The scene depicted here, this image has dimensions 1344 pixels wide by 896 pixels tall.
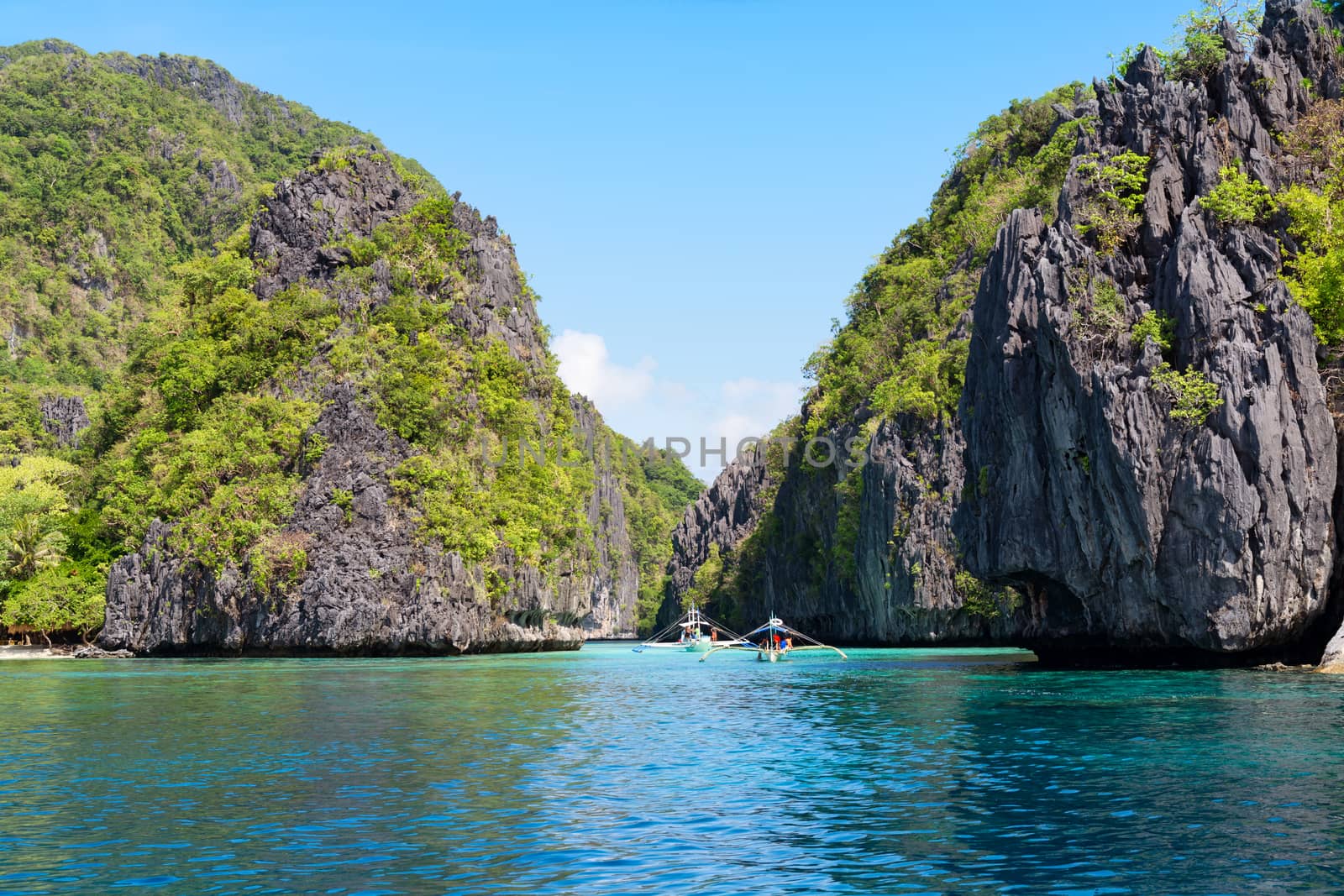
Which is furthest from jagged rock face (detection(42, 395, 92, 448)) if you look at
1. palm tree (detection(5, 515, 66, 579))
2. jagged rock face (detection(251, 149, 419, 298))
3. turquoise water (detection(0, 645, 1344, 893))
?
turquoise water (detection(0, 645, 1344, 893))

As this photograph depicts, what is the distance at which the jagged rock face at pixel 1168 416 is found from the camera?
39500mm

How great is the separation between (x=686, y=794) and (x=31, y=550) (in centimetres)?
7389

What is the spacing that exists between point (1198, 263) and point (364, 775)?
3508 centimetres

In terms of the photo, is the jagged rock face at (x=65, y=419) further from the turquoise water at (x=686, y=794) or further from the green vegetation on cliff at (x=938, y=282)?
the turquoise water at (x=686, y=794)

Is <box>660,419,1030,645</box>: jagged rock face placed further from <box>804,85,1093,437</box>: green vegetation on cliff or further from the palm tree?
the palm tree

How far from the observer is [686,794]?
1898 centimetres

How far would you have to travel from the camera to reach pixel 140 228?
6216 inches

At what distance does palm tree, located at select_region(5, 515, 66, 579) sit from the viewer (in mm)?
78438

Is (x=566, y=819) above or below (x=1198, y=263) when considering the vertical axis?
below

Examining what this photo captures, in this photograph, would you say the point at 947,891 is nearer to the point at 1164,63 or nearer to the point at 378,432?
the point at 1164,63

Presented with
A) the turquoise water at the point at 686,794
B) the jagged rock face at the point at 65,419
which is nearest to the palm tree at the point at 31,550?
the jagged rock face at the point at 65,419

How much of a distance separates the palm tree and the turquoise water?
46.5m

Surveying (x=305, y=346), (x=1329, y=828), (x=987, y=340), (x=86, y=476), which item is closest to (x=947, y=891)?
(x=1329, y=828)

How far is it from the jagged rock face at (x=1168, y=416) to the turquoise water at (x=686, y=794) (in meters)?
4.97
